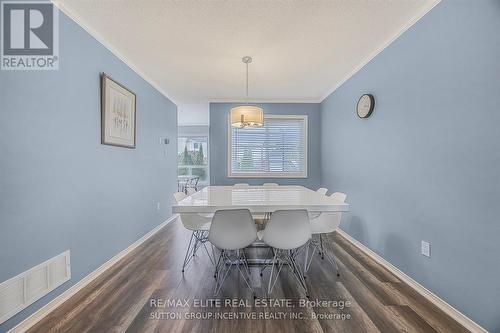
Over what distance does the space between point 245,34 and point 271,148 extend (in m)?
2.68

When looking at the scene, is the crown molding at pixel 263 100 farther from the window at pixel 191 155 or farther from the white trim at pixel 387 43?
the window at pixel 191 155

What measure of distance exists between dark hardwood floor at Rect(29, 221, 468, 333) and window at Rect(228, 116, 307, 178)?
2.42 meters

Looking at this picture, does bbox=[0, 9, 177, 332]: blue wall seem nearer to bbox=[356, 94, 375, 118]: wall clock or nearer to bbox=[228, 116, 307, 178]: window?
bbox=[228, 116, 307, 178]: window

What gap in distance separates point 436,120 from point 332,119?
2250 millimetres

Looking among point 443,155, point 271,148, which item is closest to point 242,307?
point 443,155

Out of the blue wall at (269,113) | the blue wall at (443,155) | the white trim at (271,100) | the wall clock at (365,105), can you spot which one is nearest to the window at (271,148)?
the blue wall at (269,113)

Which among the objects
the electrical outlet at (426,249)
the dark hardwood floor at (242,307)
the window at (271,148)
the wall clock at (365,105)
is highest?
the wall clock at (365,105)

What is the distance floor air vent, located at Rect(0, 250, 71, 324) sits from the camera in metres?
1.37

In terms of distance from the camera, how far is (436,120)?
177 centimetres

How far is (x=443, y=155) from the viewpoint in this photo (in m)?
1.70

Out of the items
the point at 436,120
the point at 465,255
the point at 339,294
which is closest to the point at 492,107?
the point at 436,120

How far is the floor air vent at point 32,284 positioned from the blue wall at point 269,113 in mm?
2921

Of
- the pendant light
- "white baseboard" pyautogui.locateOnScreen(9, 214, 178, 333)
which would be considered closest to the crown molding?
the pendant light

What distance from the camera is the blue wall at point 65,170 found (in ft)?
4.69
